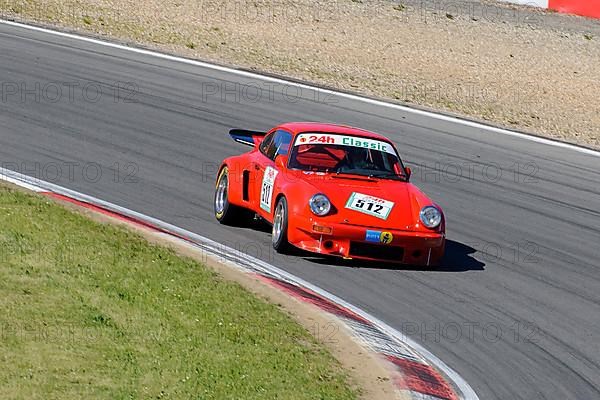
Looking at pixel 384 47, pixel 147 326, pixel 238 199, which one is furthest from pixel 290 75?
pixel 147 326

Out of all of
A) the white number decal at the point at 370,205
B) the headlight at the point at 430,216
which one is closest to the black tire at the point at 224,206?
the white number decal at the point at 370,205

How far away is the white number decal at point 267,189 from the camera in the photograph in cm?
1146

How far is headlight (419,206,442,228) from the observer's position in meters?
10.8

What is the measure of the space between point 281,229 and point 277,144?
4.74 ft

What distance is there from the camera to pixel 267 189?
11.5 m

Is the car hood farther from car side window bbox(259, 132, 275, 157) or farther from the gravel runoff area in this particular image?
the gravel runoff area

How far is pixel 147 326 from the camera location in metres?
7.99

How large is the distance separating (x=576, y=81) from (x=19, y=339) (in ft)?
52.4

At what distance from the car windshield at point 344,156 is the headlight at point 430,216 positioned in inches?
34.0

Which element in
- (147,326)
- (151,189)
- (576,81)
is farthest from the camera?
(576,81)

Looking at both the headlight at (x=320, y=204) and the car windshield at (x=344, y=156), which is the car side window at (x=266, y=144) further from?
the headlight at (x=320, y=204)

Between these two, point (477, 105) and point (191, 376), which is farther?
point (477, 105)

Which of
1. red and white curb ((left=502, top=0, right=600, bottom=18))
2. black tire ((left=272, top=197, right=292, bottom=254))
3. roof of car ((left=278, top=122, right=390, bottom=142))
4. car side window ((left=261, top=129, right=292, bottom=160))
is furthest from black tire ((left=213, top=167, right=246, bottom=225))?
red and white curb ((left=502, top=0, right=600, bottom=18))

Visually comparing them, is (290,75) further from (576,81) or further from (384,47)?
(576,81)
